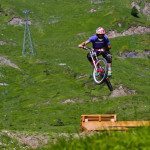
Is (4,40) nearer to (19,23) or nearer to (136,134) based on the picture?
(19,23)

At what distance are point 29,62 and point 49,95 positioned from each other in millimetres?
22096

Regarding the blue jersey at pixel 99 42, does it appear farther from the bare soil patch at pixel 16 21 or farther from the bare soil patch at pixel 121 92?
the bare soil patch at pixel 16 21

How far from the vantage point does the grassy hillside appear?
59.6m

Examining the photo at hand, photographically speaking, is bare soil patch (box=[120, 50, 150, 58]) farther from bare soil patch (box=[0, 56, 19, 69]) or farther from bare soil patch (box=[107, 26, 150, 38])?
bare soil patch (box=[0, 56, 19, 69])

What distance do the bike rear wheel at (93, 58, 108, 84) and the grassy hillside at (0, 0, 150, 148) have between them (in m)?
7.61

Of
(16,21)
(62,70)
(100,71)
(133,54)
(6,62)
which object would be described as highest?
(100,71)

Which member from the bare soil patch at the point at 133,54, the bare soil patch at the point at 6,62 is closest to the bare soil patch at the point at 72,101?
the bare soil patch at the point at 6,62

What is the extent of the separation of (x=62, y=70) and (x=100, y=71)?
54848 mm

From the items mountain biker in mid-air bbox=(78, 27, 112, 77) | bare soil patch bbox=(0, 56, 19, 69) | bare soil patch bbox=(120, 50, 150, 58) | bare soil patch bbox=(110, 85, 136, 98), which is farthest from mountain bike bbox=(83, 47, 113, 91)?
bare soil patch bbox=(120, 50, 150, 58)

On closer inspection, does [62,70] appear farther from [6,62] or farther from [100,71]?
[100,71]

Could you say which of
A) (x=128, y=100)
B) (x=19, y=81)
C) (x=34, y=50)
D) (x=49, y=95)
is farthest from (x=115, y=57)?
(x=128, y=100)

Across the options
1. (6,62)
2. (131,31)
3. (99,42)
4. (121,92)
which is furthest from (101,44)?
(131,31)

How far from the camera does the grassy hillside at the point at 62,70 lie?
59.6 m

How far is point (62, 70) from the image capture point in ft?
281
